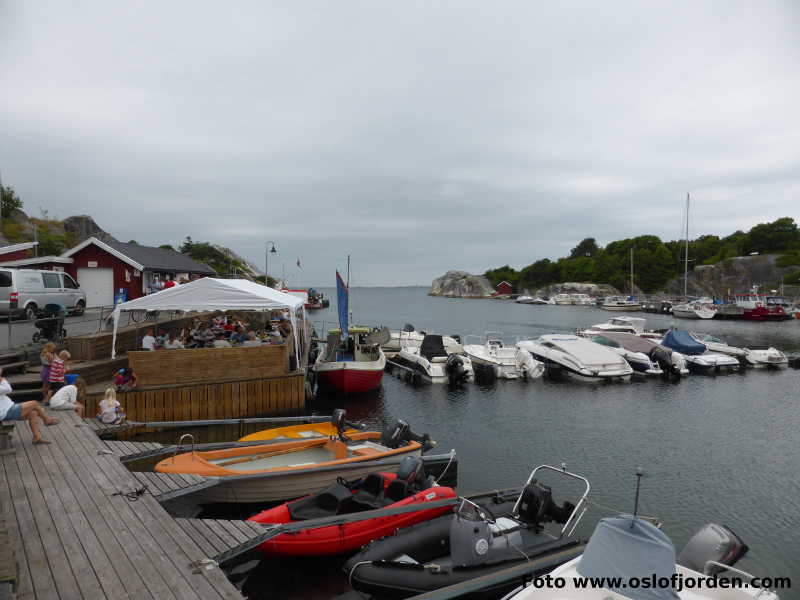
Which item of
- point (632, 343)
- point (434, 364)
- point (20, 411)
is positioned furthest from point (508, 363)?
point (20, 411)

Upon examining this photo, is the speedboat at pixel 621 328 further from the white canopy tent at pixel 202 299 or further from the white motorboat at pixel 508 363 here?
the white canopy tent at pixel 202 299

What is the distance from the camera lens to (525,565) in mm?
6723

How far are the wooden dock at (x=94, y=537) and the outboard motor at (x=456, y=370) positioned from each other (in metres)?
18.5

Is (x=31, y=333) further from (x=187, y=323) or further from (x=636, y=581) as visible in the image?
(x=636, y=581)

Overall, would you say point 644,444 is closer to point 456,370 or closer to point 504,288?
point 456,370

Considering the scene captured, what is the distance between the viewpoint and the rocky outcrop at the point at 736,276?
106 metres

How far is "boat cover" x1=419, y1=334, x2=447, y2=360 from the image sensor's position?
88.8 feet

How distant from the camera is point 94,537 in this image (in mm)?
5402

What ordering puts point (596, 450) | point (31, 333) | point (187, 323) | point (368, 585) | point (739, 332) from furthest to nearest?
point (739, 332), point (187, 323), point (31, 333), point (596, 450), point (368, 585)

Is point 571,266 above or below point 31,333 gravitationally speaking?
above

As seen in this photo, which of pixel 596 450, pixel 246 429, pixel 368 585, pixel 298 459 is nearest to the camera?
pixel 368 585

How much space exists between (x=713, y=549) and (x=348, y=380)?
15.1m

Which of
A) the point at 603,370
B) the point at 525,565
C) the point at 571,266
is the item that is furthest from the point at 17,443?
the point at 571,266

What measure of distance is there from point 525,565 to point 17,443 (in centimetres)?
887
